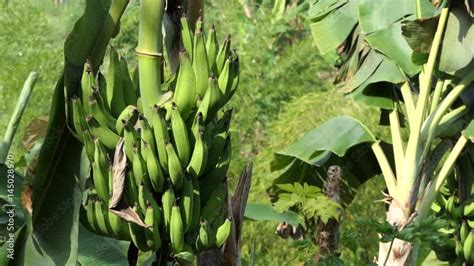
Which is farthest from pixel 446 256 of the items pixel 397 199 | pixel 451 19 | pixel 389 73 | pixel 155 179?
pixel 155 179

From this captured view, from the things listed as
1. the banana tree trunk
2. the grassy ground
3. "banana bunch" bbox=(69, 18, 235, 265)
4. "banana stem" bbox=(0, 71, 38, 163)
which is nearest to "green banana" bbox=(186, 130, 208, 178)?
"banana bunch" bbox=(69, 18, 235, 265)

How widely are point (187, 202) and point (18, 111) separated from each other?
47cm

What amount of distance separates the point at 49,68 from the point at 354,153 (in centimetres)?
223

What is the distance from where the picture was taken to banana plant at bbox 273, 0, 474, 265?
10.4 ft

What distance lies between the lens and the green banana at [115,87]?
1.50 meters

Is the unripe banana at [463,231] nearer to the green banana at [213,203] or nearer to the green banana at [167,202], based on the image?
the green banana at [213,203]

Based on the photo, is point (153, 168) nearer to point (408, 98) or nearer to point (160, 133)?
point (160, 133)

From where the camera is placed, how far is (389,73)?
11.2 ft

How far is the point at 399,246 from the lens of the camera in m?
3.27

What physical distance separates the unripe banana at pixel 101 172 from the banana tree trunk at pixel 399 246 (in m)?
1.98

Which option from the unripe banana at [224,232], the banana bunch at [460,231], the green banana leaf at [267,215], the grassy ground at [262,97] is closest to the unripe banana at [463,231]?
the banana bunch at [460,231]

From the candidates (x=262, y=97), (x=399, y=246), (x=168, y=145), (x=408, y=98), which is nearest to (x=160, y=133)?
(x=168, y=145)

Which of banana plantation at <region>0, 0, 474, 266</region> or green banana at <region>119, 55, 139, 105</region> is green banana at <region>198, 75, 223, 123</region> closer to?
banana plantation at <region>0, 0, 474, 266</region>

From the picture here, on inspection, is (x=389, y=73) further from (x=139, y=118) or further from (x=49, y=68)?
(x=49, y=68)
